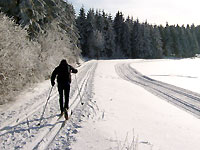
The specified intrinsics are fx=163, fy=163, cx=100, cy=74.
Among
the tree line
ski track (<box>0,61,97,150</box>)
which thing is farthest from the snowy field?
the tree line

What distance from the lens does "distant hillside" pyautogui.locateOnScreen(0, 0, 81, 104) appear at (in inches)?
319

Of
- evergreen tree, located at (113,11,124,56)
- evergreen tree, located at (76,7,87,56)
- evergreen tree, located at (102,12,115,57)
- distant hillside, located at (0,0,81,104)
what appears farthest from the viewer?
evergreen tree, located at (113,11,124,56)

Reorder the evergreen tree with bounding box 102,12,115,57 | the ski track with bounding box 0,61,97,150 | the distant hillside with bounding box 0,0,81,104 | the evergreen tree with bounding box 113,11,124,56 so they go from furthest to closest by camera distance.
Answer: the evergreen tree with bounding box 113,11,124,56
the evergreen tree with bounding box 102,12,115,57
the distant hillside with bounding box 0,0,81,104
the ski track with bounding box 0,61,97,150

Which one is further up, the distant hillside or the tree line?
the tree line

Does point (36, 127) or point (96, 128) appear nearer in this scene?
point (96, 128)

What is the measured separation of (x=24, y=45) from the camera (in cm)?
1079

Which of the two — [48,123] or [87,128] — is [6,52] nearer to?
[48,123]

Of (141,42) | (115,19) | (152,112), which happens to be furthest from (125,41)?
(152,112)

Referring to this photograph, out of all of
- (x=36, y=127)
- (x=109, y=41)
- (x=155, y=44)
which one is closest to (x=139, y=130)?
(x=36, y=127)

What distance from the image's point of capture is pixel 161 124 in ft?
20.9

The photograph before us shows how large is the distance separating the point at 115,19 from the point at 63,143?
71981 mm

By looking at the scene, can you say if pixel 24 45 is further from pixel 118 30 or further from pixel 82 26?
pixel 118 30

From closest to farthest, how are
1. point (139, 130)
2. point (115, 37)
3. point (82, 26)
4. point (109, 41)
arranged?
point (139, 130)
point (82, 26)
point (109, 41)
point (115, 37)

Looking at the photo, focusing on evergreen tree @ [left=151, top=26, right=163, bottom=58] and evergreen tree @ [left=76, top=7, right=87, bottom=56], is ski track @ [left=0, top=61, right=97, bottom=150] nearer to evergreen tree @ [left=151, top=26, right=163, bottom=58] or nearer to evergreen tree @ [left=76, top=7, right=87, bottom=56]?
evergreen tree @ [left=76, top=7, right=87, bottom=56]
